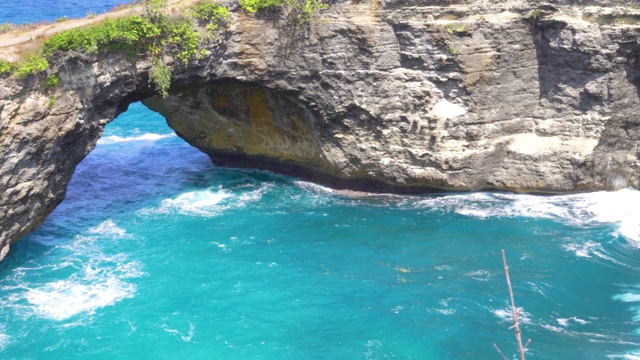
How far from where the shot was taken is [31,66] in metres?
21.7

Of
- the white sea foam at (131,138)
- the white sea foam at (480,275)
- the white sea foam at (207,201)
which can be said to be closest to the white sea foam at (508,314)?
the white sea foam at (480,275)

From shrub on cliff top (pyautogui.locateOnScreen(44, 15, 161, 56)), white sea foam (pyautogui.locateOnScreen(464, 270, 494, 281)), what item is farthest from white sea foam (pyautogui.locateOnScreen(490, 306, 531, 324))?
shrub on cliff top (pyautogui.locateOnScreen(44, 15, 161, 56))

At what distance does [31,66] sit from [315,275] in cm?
1084

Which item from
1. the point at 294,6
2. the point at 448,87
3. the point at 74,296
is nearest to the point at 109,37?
the point at 294,6

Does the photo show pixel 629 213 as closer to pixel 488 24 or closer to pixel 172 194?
Answer: pixel 488 24

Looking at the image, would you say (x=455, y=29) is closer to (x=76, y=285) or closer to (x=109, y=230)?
(x=109, y=230)

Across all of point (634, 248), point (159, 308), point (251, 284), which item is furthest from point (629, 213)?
point (159, 308)

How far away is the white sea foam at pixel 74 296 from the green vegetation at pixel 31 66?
6.69 metres

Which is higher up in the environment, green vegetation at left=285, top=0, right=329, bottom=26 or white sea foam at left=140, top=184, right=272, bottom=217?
green vegetation at left=285, top=0, right=329, bottom=26

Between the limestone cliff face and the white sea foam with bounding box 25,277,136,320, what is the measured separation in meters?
2.85

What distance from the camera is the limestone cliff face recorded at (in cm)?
2522

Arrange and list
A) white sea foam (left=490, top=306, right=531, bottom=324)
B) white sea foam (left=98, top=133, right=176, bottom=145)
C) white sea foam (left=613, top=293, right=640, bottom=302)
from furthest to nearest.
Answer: white sea foam (left=98, top=133, right=176, bottom=145)
white sea foam (left=613, top=293, right=640, bottom=302)
white sea foam (left=490, top=306, right=531, bottom=324)

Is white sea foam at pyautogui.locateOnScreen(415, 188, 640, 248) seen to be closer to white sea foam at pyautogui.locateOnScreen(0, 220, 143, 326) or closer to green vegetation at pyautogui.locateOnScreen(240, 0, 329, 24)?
green vegetation at pyautogui.locateOnScreen(240, 0, 329, 24)

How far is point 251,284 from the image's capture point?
22.5 m
